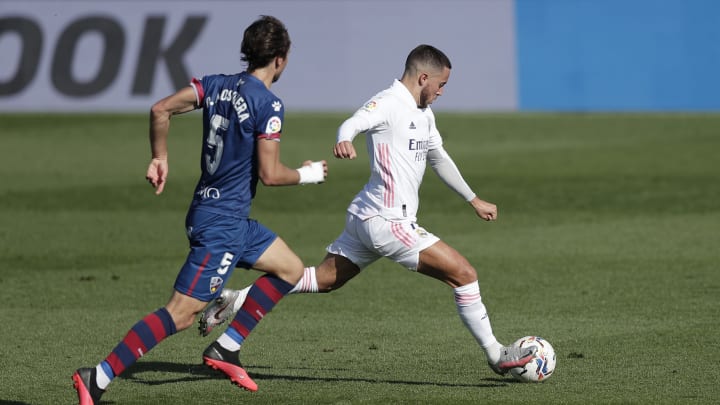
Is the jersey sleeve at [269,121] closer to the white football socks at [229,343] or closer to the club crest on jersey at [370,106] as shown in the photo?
the club crest on jersey at [370,106]

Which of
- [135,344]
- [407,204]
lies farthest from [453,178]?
[135,344]

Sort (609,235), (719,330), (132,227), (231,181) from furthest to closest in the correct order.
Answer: (132,227)
(609,235)
(719,330)
(231,181)

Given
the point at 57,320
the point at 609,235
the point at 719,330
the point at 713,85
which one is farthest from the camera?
the point at 713,85

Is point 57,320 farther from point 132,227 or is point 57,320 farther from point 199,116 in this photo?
point 199,116

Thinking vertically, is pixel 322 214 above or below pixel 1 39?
below

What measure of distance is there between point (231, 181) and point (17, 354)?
2416 millimetres

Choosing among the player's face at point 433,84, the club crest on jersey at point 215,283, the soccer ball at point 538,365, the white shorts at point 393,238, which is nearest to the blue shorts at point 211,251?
the club crest on jersey at point 215,283

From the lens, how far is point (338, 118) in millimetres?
28812

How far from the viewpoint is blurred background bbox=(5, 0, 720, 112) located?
2744 centimetres

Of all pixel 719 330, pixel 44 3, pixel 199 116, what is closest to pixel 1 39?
pixel 44 3

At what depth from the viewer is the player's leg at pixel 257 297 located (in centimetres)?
688

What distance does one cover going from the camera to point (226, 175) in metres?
6.71

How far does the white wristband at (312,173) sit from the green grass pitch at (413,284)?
123cm

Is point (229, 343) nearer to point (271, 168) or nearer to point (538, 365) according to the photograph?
point (271, 168)
